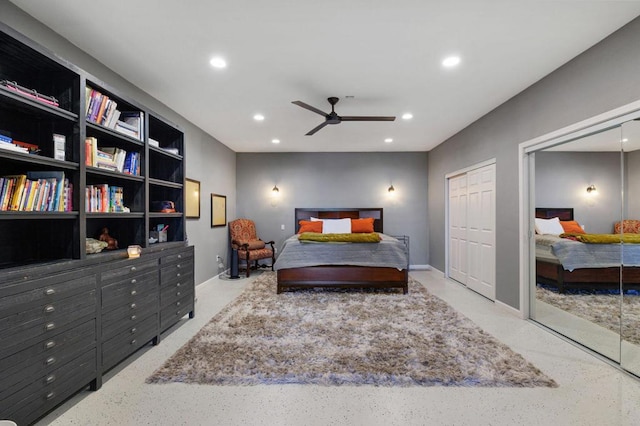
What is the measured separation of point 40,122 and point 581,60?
4.46 meters

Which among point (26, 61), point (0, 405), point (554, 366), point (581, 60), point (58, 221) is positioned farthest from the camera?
point (581, 60)

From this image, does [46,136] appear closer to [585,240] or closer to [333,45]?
[333,45]

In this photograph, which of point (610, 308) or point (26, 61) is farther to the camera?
point (610, 308)

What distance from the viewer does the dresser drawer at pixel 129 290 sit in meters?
2.21

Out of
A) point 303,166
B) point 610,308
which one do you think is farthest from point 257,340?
point 303,166

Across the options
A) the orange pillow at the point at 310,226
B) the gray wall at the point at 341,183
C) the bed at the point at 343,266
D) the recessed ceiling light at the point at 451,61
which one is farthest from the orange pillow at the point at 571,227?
the orange pillow at the point at 310,226

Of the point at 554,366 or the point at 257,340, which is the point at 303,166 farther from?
the point at 554,366

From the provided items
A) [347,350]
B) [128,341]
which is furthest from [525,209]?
[128,341]

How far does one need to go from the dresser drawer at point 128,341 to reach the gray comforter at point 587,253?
415cm

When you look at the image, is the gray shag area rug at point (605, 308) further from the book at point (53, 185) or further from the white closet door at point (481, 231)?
the book at point (53, 185)

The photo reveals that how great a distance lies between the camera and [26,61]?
6.32 feet

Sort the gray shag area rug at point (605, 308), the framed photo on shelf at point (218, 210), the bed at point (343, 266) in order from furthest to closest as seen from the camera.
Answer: the framed photo on shelf at point (218, 210)
the bed at point (343, 266)
the gray shag area rug at point (605, 308)

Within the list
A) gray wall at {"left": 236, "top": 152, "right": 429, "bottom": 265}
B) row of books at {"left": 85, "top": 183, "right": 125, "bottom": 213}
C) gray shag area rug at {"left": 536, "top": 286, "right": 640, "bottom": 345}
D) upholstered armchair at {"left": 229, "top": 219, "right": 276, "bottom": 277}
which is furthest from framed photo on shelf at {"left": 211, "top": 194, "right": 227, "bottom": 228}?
gray shag area rug at {"left": 536, "top": 286, "right": 640, "bottom": 345}

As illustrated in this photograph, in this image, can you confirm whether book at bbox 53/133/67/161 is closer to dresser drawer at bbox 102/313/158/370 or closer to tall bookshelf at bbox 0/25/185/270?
tall bookshelf at bbox 0/25/185/270
